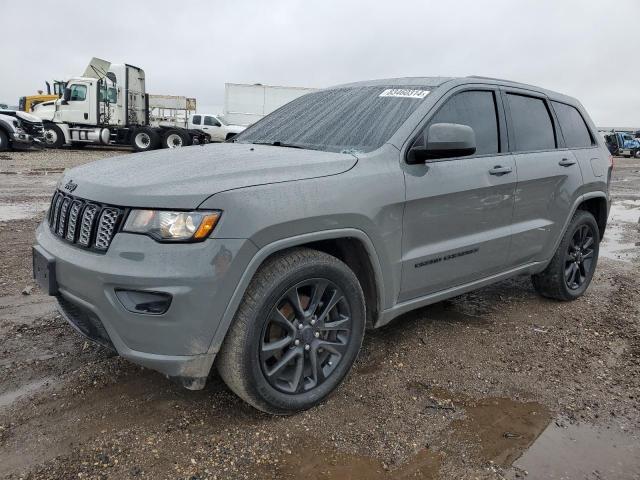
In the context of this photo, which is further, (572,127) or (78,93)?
(78,93)

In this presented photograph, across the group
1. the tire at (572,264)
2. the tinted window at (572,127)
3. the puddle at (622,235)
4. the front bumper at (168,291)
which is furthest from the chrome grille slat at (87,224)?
the puddle at (622,235)

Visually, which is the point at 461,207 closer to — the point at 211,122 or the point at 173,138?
the point at 173,138

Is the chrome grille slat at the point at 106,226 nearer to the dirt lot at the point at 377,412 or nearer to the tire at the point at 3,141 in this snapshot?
the dirt lot at the point at 377,412

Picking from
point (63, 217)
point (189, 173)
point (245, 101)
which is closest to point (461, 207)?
point (189, 173)

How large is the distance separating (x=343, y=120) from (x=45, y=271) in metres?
1.97

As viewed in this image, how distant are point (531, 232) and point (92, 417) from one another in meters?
3.15

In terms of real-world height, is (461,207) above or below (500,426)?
above

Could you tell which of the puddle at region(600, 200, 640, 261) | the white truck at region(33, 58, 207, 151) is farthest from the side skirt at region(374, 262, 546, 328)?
the white truck at region(33, 58, 207, 151)

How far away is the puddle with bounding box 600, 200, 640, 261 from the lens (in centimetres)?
688

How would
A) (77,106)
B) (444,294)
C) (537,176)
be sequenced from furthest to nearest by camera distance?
(77,106)
(537,176)
(444,294)

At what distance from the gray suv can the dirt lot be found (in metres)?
0.28

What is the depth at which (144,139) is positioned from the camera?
2225cm

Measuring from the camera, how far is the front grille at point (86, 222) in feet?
7.79

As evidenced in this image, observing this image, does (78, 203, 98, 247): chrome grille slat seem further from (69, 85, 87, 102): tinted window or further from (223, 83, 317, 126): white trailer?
(223, 83, 317, 126): white trailer
